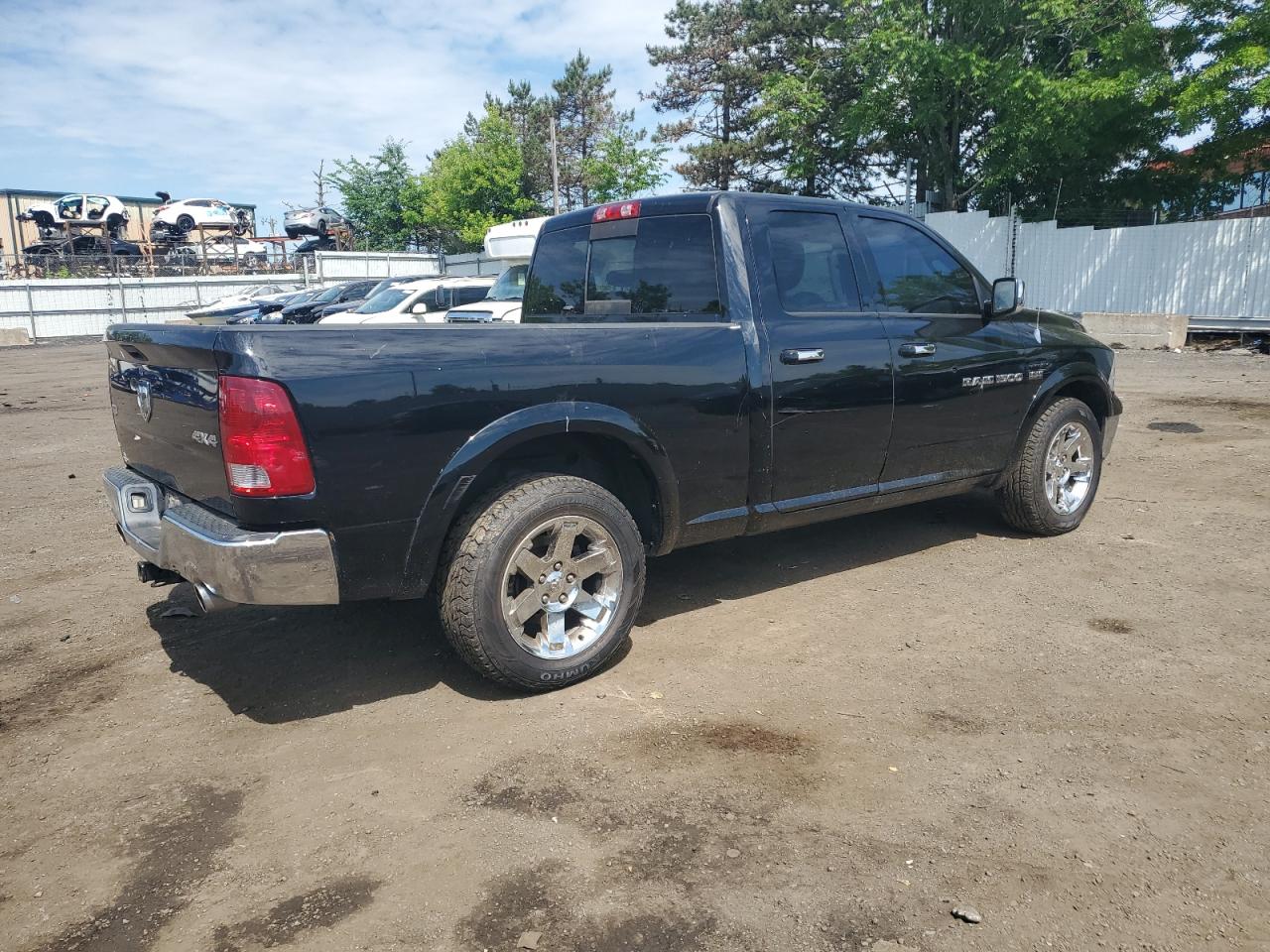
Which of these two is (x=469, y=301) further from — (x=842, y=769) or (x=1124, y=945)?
(x=1124, y=945)

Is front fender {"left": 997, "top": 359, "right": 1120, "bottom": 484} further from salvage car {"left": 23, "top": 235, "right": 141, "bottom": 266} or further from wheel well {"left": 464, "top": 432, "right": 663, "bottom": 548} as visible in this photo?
salvage car {"left": 23, "top": 235, "right": 141, "bottom": 266}

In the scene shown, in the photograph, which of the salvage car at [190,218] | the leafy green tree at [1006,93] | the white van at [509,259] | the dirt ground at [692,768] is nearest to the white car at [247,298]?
the salvage car at [190,218]

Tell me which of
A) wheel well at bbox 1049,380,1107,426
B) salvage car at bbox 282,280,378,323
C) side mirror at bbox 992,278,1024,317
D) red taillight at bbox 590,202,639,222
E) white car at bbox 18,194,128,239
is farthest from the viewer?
white car at bbox 18,194,128,239

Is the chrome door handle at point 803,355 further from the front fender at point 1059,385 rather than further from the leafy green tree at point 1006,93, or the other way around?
the leafy green tree at point 1006,93

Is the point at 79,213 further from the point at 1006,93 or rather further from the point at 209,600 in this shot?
the point at 209,600

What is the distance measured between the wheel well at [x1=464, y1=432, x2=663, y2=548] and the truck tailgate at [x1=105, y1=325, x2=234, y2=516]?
936mm

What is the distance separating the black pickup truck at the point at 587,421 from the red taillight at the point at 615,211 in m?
0.02

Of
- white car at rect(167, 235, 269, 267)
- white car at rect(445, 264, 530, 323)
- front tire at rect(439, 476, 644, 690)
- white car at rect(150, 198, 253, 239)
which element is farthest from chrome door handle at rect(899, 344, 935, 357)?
white car at rect(150, 198, 253, 239)

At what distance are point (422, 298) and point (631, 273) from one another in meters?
12.0

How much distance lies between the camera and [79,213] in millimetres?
39344

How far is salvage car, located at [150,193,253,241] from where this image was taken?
40.4 metres

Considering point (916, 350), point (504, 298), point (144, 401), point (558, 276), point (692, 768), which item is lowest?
point (692, 768)

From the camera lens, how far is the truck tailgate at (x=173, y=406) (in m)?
3.27

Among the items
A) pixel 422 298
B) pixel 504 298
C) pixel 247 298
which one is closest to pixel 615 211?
pixel 504 298
